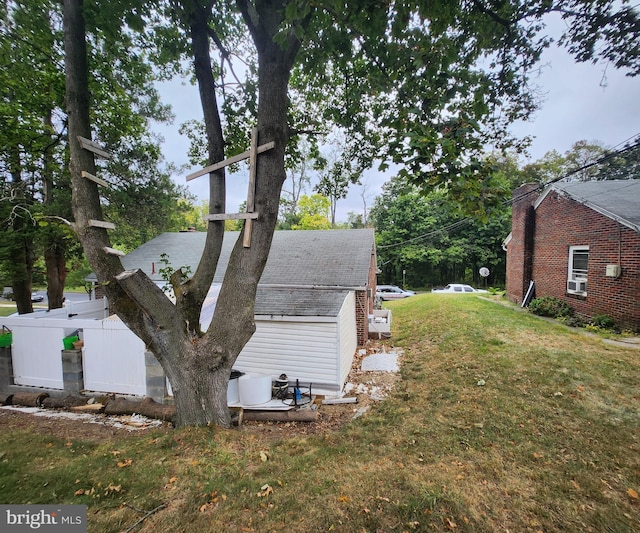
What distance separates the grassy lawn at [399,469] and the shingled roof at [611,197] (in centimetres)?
476

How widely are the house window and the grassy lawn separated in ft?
15.4

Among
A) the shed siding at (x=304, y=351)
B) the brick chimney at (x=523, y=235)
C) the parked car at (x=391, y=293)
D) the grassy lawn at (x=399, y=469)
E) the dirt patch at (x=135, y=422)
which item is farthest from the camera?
the parked car at (x=391, y=293)

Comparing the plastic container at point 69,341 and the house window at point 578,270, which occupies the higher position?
the house window at point 578,270

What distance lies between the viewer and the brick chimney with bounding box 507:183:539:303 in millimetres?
12273

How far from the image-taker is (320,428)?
5.46m

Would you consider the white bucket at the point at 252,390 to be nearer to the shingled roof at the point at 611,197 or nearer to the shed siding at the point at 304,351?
the shed siding at the point at 304,351

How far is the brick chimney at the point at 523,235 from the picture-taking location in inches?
483

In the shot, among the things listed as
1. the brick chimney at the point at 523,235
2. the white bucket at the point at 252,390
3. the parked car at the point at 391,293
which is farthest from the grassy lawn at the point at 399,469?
the parked car at the point at 391,293

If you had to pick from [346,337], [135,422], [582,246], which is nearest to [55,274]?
[135,422]

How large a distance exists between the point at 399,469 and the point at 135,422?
486 cm

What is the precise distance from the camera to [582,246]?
9562 millimetres

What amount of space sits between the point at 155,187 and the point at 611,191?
55.2 ft

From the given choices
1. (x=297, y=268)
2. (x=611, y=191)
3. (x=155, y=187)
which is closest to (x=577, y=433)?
(x=297, y=268)

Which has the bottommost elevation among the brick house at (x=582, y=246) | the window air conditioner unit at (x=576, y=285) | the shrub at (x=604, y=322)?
the shrub at (x=604, y=322)
